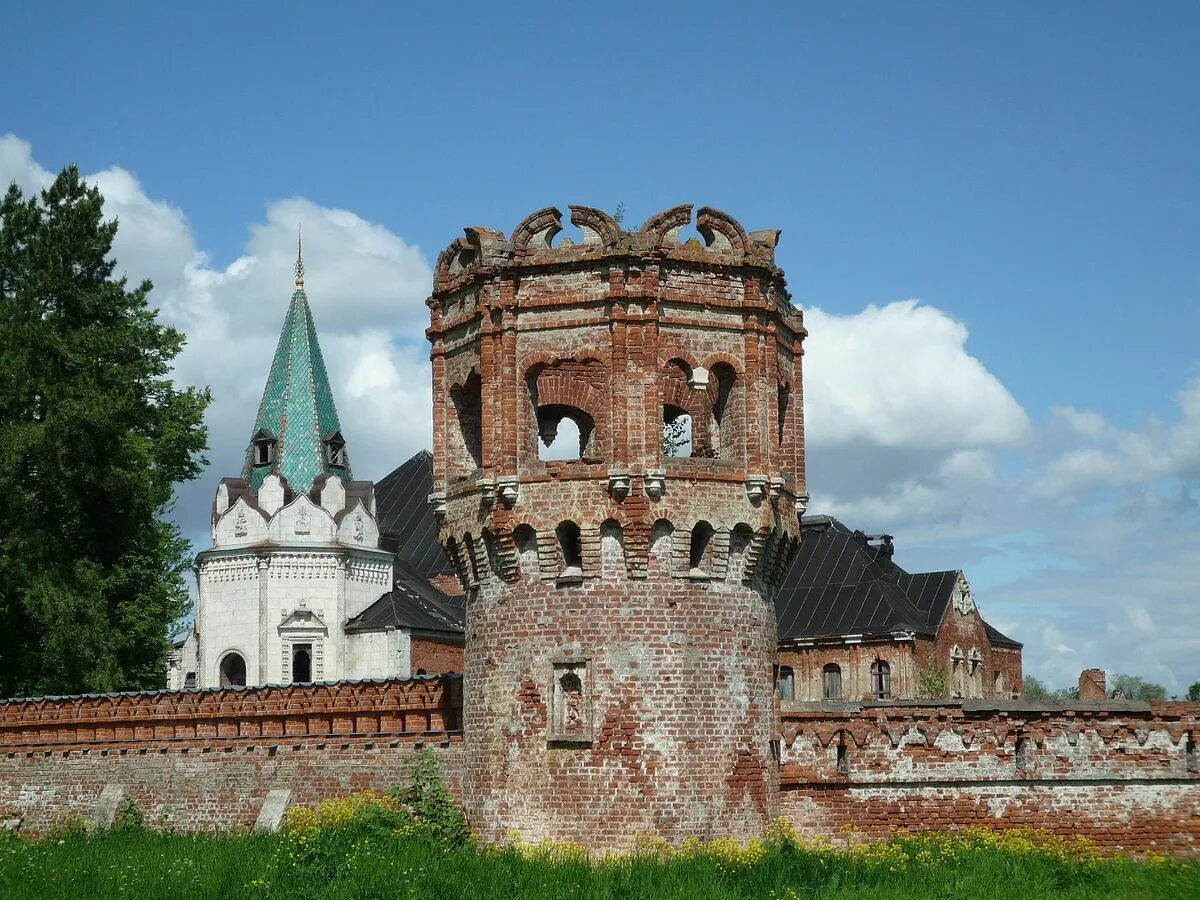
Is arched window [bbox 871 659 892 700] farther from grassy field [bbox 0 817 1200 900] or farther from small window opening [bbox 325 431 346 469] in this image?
grassy field [bbox 0 817 1200 900]

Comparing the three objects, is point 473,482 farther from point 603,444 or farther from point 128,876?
point 128,876

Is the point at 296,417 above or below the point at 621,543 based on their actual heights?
above

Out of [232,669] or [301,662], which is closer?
[301,662]

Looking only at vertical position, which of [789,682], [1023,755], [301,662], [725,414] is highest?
[725,414]

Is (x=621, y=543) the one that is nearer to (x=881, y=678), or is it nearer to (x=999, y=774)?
(x=999, y=774)

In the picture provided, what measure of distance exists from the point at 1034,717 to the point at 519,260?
9247mm

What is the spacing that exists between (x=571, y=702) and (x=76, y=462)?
17.0 m

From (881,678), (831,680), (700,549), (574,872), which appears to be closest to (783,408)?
(700,549)

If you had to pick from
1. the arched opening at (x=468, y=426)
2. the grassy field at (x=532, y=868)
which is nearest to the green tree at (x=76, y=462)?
the grassy field at (x=532, y=868)

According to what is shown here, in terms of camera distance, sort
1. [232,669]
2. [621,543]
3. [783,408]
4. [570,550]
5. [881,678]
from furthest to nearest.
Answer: [881,678] → [232,669] → [783,408] → [570,550] → [621,543]

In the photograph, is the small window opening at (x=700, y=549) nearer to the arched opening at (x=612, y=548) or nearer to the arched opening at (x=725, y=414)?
the arched opening at (x=612, y=548)

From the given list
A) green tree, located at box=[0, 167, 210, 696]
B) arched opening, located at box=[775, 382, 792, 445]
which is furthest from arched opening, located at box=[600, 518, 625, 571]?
green tree, located at box=[0, 167, 210, 696]

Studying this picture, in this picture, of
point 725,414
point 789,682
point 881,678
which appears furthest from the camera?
point 789,682

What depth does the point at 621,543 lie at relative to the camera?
773 inches
